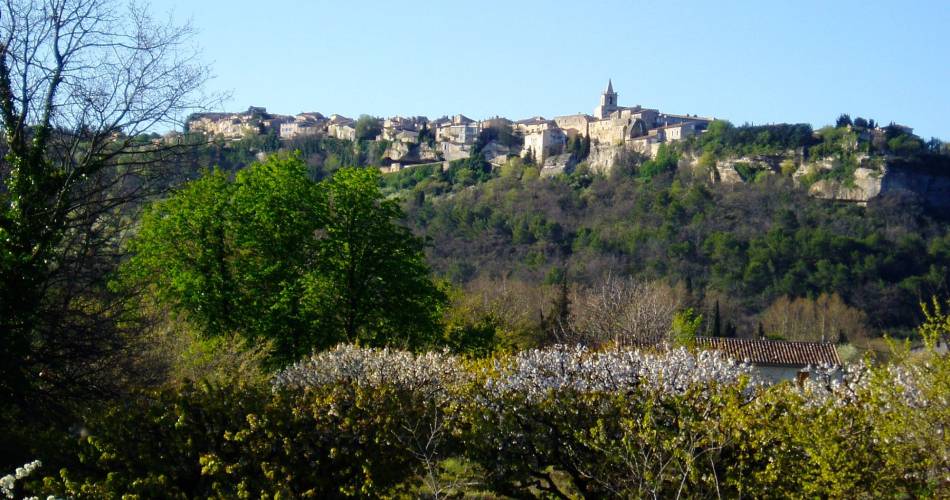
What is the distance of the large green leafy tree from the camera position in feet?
68.3

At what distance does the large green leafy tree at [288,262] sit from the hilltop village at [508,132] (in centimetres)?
9291

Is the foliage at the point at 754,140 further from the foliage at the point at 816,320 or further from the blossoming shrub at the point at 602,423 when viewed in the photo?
the blossoming shrub at the point at 602,423

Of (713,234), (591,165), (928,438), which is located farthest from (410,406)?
(591,165)

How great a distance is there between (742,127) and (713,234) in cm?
4212

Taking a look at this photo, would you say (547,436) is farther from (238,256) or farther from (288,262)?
→ (238,256)

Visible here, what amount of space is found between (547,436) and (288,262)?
12202 mm

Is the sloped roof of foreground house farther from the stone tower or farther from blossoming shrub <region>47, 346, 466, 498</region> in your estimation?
the stone tower

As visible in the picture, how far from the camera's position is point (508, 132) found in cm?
14225

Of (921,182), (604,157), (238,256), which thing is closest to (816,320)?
(921,182)

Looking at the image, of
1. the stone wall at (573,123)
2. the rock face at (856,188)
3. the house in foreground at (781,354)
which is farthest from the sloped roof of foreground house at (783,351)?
the stone wall at (573,123)

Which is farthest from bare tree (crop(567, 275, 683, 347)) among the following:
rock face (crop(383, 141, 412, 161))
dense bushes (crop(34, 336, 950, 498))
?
rock face (crop(383, 141, 412, 161))

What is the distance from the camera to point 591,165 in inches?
4584

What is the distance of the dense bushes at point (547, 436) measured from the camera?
9211 millimetres

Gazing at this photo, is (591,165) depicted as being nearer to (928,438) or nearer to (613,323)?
(613,323)
